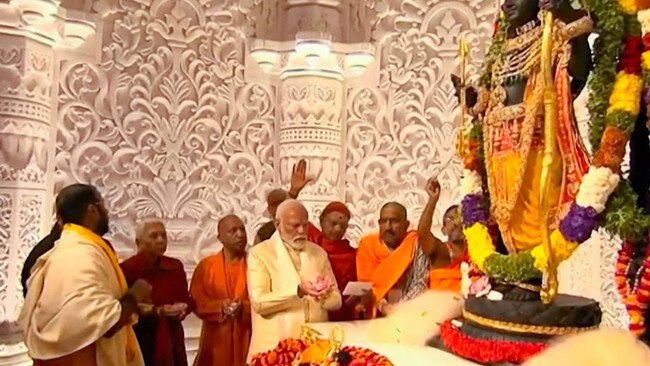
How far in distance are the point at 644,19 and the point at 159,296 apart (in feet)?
8.82

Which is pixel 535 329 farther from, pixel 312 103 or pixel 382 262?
pixel 312 103

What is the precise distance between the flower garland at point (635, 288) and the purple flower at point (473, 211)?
58 centimetres

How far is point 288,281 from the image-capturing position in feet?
12.1

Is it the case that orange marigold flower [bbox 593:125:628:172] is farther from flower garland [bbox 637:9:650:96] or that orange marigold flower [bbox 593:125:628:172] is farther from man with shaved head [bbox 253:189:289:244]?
man with shaved head [bbox 253:189:289:244]

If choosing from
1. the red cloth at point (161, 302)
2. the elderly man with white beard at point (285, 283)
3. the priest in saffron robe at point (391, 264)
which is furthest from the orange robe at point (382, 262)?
the red cloth at point (161, 302)

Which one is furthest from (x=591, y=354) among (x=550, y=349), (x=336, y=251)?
(x=336, y=251)

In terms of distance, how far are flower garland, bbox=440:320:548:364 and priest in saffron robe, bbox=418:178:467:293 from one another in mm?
1070

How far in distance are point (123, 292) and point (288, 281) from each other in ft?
2.61

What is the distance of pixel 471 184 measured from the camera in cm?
316

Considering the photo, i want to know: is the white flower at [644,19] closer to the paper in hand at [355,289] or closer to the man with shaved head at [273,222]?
the paper in hand at [355,289]

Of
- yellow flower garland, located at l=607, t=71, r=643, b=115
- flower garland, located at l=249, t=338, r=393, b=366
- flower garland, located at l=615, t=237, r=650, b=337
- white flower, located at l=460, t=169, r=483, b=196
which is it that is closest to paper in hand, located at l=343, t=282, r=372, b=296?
flower garland, located at l=249, t=338, r=393, b=366

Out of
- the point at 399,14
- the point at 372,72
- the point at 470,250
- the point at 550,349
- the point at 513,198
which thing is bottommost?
the point at 550,349

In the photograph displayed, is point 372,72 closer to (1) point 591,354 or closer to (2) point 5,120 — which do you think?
(2) point 5,120

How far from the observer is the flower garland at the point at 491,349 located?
252 cm
